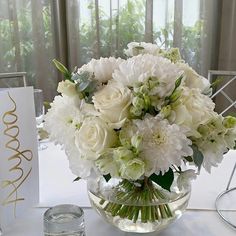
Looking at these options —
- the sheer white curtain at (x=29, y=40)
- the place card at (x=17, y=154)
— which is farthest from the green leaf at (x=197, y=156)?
the sheer white curtain at (x=29, y=40)

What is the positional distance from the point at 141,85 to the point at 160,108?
0.05 metres

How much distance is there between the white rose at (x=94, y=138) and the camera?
57 cm

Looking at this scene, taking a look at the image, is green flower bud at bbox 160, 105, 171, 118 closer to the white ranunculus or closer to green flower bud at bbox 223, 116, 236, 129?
the white ranunculus

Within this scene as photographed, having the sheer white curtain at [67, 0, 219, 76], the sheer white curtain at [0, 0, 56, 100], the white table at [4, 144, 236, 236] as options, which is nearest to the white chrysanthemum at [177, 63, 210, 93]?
the white table at [4, 144, 236, 236]

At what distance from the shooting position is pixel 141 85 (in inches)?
22.1

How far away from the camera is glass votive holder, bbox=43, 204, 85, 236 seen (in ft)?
2.08

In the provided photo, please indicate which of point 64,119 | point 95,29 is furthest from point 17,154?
point 95,29

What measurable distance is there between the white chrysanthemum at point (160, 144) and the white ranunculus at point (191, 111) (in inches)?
0.9

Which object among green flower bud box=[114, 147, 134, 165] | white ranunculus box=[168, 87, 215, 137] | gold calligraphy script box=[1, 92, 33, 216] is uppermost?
white ranunculus box=[168, 87, 215, 137]

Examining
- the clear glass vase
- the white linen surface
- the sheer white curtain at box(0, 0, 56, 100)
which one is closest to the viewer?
the clear glass vase

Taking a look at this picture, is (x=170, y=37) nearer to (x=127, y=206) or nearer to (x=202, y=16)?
(x=202, y=16)

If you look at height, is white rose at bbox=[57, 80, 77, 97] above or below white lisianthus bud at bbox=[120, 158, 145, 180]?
above

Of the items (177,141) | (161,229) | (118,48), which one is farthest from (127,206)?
(118,48)

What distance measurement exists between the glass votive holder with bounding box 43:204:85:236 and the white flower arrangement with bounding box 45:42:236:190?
10 cm
